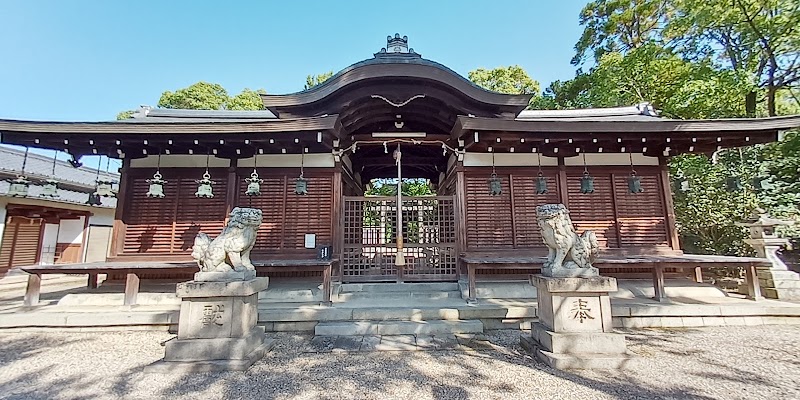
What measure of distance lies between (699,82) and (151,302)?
644 inches

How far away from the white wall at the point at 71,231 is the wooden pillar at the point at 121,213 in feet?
34.4

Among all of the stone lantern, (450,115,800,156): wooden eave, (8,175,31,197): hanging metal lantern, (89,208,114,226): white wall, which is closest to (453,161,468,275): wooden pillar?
(450,115,800,156): wooden eave

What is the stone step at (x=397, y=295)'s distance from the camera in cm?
608

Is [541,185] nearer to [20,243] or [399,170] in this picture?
[399,170]

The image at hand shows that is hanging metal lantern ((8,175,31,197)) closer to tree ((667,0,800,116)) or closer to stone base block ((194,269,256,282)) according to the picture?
stone base block ((194,269,256,282))

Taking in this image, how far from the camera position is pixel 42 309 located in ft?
18.5

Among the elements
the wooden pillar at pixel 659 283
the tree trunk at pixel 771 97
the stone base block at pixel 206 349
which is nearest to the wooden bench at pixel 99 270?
the stone base block at pixel 206 349

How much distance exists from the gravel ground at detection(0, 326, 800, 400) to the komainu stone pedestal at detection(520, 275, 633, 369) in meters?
0.15

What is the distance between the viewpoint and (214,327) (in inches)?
149

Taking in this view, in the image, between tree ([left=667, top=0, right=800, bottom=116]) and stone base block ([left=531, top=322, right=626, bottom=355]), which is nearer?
stone base block ([left=531, top=322, right=626, bottom=355])

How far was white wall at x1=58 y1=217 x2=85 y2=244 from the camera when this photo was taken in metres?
13.4

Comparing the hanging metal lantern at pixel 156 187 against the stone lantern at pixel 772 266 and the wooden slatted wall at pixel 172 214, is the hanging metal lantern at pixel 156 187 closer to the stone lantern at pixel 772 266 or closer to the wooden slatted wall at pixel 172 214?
the wooden slatted wall at pixel 172 214

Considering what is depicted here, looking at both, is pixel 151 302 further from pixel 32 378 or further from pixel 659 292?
pixel 659 292

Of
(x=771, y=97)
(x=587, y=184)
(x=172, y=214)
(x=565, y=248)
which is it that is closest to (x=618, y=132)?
(x=587, y=184)
